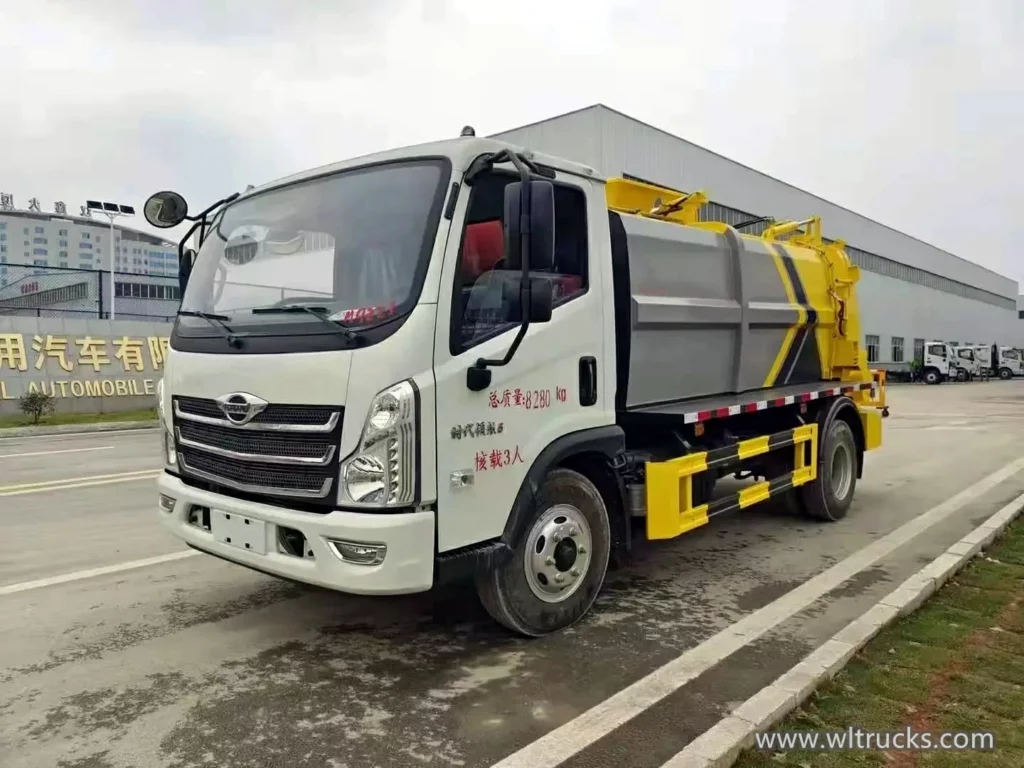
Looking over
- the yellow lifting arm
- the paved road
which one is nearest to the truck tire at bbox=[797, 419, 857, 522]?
the paved road

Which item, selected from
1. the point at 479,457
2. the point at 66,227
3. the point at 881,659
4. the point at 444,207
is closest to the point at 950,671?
the point at 881,659

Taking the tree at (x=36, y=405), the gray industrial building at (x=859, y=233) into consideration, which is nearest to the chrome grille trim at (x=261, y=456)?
the gray industrial building at (x=859, y=233)

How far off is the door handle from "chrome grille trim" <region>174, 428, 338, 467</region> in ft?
4.75

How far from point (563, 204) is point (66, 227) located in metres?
25.4

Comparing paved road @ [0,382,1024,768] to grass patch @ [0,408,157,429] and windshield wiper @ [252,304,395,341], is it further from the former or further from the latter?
grass patch @ [0,408,157,429]

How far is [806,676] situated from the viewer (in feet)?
11.5

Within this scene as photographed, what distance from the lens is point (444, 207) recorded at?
358 centimetres

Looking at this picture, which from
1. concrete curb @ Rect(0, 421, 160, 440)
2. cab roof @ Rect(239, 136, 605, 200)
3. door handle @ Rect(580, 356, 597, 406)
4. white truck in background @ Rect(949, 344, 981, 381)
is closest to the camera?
cab roof @ Rect(239, 136, 605, 200)

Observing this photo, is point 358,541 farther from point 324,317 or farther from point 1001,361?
point 1001,361

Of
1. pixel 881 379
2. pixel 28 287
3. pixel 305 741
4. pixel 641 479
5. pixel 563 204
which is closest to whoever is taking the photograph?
pixel 305 741

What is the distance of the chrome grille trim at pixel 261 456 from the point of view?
3.39m

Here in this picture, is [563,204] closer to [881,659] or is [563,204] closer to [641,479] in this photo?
[641,479]

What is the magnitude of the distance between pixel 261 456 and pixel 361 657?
1135mm

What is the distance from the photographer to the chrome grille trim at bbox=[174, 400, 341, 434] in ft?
11.0
